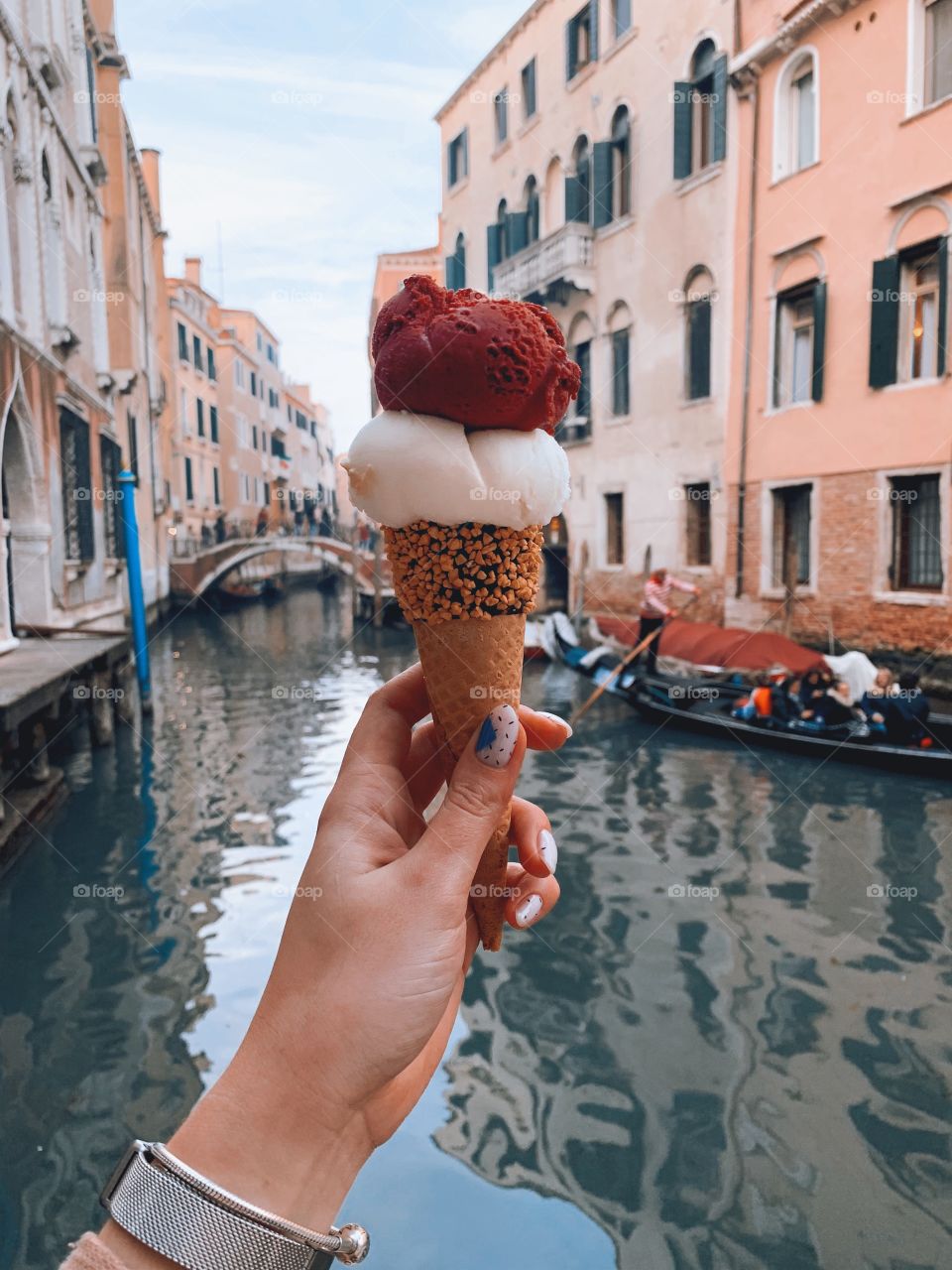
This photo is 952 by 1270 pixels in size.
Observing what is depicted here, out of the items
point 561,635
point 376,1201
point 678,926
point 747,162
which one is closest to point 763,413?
point 747,162

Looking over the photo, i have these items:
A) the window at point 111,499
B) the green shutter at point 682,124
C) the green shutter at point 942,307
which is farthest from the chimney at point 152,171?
the green shutter at point 942,307

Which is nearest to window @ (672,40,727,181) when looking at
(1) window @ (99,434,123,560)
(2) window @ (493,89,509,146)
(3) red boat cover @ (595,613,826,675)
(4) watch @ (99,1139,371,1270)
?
(2) window @ (493,89,509,146)

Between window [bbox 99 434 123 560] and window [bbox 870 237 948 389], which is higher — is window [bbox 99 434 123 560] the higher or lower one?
the lower one

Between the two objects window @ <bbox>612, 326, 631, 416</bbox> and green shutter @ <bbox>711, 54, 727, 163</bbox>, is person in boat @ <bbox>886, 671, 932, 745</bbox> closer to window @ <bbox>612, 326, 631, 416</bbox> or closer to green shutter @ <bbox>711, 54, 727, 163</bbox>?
window @ <bbox>612, 326, 631, 416</bbox>

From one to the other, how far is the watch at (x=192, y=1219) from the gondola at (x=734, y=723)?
8392 millimetres

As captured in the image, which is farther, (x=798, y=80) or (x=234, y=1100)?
(x=798, y=80)

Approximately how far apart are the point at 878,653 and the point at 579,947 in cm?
777

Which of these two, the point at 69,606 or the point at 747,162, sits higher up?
the point at 747,162

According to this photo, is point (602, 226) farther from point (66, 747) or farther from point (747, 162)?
point (66, 747)

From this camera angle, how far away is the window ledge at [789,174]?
12250mm

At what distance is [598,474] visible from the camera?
58.0 ft

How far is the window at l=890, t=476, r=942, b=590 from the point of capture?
1092 centimetres

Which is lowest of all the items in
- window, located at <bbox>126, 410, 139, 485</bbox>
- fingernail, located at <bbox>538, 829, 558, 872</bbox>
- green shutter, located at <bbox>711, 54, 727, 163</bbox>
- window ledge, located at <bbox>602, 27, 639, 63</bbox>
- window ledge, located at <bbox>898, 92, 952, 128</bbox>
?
fingernail, located at <bbox>538, 829, 558, 872</bbox>

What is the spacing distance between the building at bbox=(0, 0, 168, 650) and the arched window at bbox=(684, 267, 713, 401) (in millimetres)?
9402
